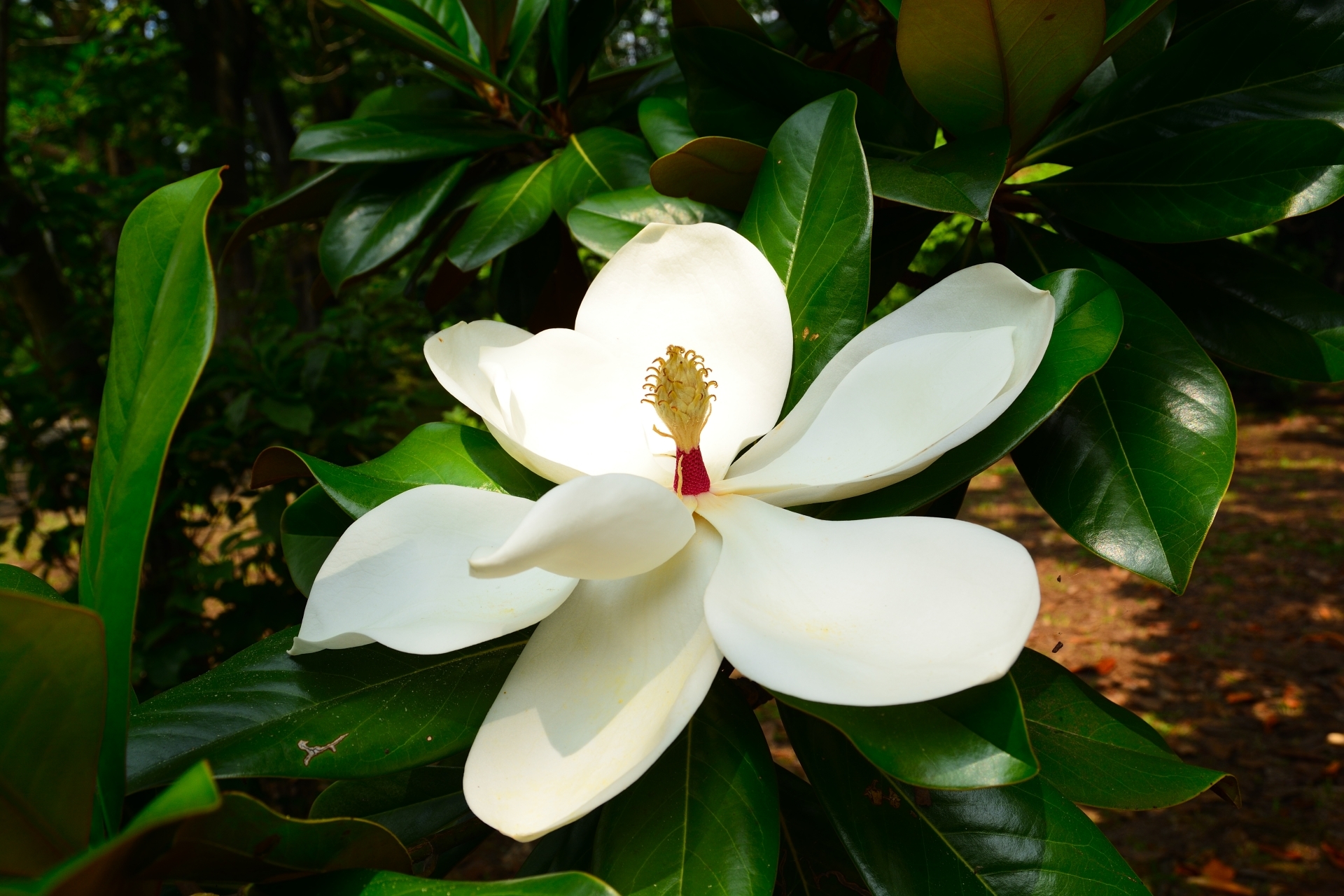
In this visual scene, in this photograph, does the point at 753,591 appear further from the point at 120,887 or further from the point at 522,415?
the point at 120,887

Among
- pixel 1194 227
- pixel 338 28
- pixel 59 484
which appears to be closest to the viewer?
pixel 1194 227

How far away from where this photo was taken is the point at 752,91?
3.35ft

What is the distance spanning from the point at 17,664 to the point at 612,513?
0.31m

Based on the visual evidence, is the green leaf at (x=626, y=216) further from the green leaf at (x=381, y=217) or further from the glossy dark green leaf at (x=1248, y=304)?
the glossy dark green leaf at (x=1248, y=304)

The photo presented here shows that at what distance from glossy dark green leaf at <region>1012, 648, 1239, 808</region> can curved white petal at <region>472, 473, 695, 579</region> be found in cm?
33

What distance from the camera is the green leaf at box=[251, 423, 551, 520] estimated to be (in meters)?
0.75

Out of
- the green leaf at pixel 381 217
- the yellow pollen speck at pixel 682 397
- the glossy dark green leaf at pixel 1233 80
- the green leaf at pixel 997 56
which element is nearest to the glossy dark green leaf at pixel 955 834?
the yellow pollen speck at pixel 682 397

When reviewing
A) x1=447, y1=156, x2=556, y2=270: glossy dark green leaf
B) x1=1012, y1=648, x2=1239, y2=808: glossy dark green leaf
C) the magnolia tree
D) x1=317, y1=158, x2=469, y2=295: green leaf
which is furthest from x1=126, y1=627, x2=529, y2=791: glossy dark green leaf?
x1=317, y1=158, x2=469, y2=295: green leaf

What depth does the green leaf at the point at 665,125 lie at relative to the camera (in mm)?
1089

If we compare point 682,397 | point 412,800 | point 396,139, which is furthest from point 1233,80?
point 412,800

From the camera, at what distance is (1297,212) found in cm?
81

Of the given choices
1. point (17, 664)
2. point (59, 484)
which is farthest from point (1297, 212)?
point (59, 484)

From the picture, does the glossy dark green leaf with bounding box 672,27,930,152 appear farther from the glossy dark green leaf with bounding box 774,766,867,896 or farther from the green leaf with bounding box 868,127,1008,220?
the glossy dark green leaf with bounding box 774,766,867,896

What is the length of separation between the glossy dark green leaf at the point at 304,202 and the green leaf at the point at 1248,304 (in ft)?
3.47
